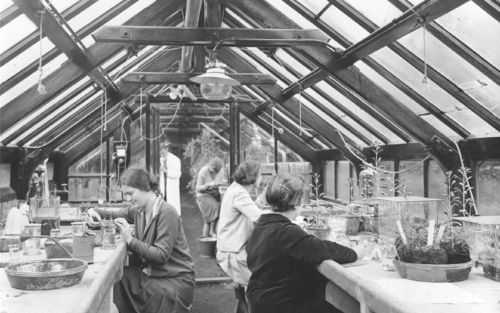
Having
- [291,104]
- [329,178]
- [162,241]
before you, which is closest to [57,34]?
[162,241]

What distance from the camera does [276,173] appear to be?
3955mm

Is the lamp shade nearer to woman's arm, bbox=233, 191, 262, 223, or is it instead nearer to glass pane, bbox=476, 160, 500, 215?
woman's arm, bbox=233, 191, 262, 223

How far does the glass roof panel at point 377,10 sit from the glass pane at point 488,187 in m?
1.91

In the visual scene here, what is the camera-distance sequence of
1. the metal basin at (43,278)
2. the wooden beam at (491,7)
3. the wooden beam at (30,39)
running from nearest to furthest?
the metal basin at (43,278) < the wooden beam at (491,7) < the wooden beam at (30,39)

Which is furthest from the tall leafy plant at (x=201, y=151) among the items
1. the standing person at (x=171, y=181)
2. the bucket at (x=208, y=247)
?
the bucket at (x=208, y=247)

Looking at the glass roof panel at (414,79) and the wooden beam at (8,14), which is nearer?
the wooden beam at (8,14)

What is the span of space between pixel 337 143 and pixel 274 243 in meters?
5.93

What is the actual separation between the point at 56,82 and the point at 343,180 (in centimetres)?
572

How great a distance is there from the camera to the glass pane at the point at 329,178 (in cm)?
1001

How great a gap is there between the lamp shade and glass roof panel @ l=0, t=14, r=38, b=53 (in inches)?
57.5

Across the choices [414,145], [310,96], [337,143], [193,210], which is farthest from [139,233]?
[193,210]

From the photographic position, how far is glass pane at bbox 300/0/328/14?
4.80 metres

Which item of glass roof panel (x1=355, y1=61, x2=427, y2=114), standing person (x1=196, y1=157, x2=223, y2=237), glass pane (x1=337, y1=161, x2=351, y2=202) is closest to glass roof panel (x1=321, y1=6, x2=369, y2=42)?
glass roof panel (x1=355, y1=61, x2=427, y2=114)

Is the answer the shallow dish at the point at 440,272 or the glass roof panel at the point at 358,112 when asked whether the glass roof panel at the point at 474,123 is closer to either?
the glass roof panel at the point at 358,112
